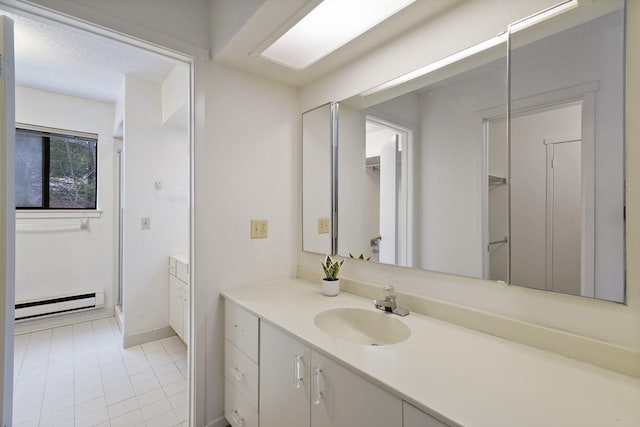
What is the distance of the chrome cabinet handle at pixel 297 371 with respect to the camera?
1.04 metres

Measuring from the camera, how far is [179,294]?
253 cm

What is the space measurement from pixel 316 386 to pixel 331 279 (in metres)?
0.60

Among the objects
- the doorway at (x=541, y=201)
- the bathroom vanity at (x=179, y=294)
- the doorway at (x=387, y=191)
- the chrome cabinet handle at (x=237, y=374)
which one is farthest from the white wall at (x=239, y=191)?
the doorway at (x=541, y=201)

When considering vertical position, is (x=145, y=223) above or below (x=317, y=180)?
below

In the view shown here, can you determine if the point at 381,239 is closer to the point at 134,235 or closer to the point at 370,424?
the point at 370,424

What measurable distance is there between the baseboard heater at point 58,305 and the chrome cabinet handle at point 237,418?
2.64 m

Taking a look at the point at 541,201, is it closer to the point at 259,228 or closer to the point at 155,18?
the point at 259,228

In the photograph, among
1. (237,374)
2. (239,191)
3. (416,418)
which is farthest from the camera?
(239,191)

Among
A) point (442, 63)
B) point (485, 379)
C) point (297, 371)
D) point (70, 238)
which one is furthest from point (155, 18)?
point (70, 238)

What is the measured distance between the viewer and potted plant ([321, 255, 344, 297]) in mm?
1501

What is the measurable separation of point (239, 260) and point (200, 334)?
16.9 inches

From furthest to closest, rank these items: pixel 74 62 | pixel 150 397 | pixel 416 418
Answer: pixel 74 62
pixel 150 397
pixel 416 418

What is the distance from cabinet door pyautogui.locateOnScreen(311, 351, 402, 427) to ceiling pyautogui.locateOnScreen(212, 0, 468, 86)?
1324mm

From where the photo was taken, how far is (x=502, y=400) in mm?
666
